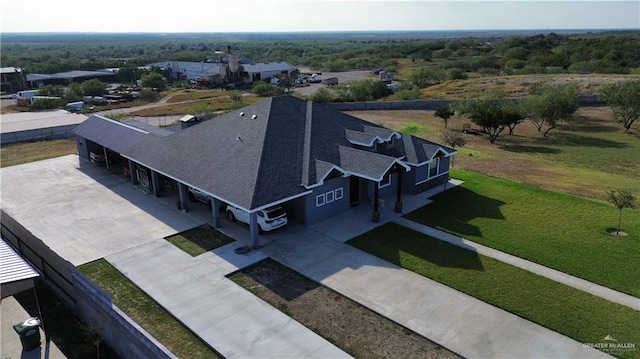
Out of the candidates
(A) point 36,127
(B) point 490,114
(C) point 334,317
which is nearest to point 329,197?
(C) point 334,317

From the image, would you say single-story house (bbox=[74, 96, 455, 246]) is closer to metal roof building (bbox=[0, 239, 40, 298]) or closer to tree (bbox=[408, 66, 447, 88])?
metal roof building (bbox=[0, 239, 40, 298])

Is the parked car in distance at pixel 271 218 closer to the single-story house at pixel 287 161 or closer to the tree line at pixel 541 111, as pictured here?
the single-story house at pixel 287 161

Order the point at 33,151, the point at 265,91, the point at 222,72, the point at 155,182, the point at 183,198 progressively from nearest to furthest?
the point at 183,198
the point at 155,182
the point at 33,151
the point at 265,91
the point at 222,72

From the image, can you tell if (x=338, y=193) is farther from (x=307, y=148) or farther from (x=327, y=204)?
(x=307, y=148)

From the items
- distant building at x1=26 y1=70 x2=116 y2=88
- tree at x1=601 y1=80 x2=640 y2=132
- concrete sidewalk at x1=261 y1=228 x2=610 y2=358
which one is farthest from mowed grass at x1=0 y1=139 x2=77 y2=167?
distant building at x1=26 y1=70 x2=116 y2=88

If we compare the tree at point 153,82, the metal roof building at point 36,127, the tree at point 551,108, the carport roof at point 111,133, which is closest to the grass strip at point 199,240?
the carport roof at point 111,133
